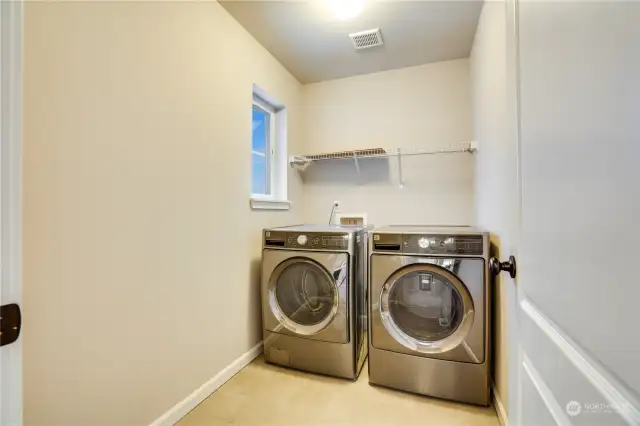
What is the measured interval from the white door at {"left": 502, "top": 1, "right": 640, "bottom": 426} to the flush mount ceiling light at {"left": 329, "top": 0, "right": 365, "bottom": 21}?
4.85ft

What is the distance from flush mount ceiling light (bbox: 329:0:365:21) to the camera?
188 cm

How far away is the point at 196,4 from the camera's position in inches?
66.4

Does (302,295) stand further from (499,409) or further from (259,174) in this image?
(499,409)

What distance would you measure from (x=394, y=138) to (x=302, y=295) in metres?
1.70

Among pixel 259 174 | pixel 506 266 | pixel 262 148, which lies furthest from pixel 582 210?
pixel 262 148

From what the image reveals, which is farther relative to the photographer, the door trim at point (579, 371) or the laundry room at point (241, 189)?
the laundry room at point (241, 189)

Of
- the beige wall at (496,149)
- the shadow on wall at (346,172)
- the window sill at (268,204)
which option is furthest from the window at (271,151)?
the beige wall at (496,149)

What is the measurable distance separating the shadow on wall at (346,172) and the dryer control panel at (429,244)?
1166mm

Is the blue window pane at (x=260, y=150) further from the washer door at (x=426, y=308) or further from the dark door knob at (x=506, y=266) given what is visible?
the dark door knob at (x=506, y=266)

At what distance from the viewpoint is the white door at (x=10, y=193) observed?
0.52m

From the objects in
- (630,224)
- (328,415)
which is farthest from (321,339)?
(630,224)

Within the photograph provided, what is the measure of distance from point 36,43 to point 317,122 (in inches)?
91.4

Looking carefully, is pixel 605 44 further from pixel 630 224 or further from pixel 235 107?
pixel 235 107

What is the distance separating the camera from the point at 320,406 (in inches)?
64.9
